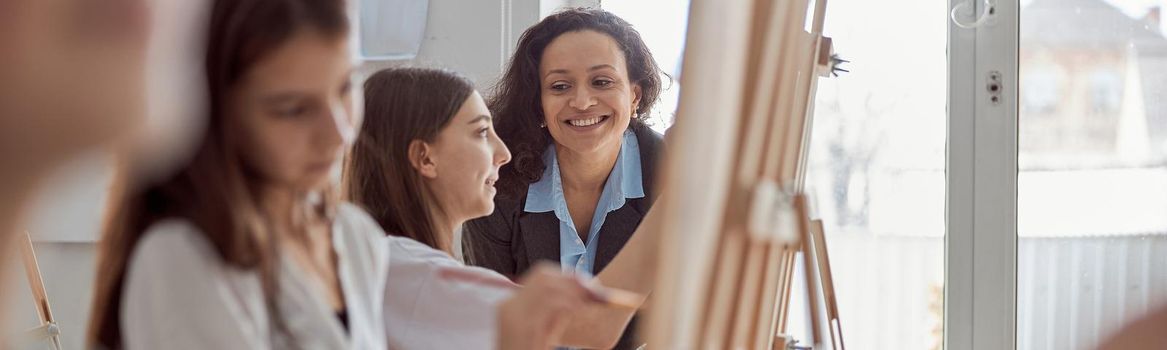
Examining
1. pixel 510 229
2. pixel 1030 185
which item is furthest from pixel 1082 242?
pixel 510 229

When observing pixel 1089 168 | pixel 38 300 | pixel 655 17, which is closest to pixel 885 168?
pixel 1089 168

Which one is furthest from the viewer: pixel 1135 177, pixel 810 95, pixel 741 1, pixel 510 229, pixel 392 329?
pixel 1135 177

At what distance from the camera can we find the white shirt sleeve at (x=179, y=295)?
46 centimetres

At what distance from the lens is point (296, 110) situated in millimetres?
492

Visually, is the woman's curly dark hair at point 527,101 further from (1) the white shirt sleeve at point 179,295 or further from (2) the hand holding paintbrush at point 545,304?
(1) the white shirt sleeve at point 179,295

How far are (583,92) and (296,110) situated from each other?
33.3 inches

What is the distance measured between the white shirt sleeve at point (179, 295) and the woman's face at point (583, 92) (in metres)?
0.83

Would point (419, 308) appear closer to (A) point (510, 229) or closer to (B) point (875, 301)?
(A) point (510, 229)

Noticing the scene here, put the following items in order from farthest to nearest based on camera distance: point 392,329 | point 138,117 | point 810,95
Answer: point 810,95 < point 392,329 < point 138,117

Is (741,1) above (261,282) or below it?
above

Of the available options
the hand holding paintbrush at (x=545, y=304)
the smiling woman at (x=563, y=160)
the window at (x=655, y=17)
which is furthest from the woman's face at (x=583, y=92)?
the window at (x=655, y=17)

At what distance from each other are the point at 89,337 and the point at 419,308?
41 centimetres

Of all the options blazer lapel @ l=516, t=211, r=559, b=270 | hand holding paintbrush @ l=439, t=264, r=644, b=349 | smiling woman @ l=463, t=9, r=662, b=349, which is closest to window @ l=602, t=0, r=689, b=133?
smiling woman @ l=463, t=9, r=662, b=349

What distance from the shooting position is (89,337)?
0.48 meters
